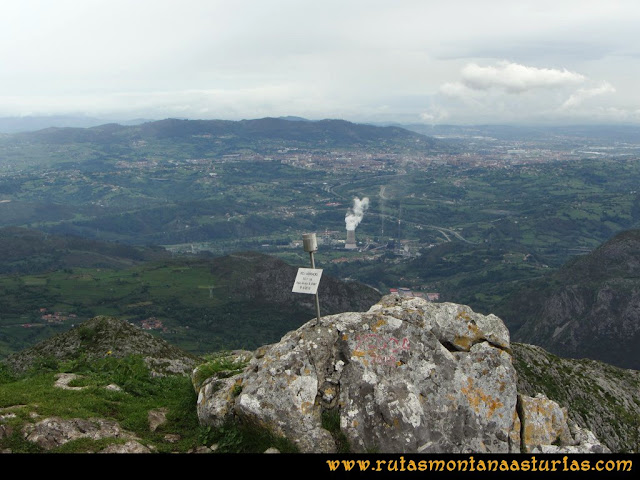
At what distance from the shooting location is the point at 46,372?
23.1m

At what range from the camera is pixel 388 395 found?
15797mm

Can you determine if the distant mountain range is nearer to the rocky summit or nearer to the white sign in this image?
the rocky summit

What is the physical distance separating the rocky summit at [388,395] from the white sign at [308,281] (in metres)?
1.77

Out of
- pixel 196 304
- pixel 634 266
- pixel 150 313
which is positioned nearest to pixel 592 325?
pixel 634 266

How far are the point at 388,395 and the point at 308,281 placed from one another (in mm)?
4710

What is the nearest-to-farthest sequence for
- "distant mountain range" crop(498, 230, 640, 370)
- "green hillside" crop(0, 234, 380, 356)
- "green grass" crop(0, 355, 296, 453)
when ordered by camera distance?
"green grass" crop(0, 355, 296, 453), "distant mountain range" crop(498, 230, 640, 370), "green hillside" crop(0, 234, 380, 356)

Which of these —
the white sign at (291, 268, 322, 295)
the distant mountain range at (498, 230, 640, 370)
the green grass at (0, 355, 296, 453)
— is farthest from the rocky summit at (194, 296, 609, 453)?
the distant mountain range at (498, 230, 640, 370)

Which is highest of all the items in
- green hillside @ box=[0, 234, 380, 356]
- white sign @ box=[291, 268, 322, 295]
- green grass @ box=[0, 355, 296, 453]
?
white sign @ box=[291, 268, 322, 295]

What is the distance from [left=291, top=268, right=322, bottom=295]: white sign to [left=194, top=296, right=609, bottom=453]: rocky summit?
1772mm

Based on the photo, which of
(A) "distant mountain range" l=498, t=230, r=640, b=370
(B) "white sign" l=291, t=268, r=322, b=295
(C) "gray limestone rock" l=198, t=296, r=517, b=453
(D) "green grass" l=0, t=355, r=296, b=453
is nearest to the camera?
(D) "green grass" l=0, t=355, r=296, b=453

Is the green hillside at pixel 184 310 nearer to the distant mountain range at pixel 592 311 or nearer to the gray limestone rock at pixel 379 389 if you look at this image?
the distant mountain range at pixel 592 311

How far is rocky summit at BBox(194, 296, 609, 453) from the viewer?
15.2 m

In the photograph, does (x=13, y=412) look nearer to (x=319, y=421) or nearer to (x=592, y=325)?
(x=319, y=421)
